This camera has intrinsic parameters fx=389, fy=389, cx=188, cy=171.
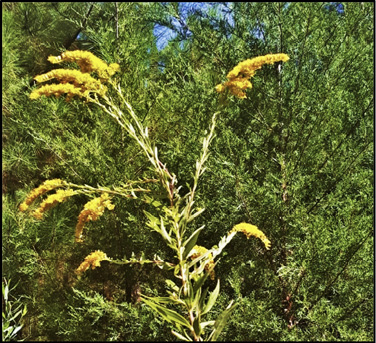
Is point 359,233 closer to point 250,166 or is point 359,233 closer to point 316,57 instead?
point 250,166

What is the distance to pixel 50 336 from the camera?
2.69 meters

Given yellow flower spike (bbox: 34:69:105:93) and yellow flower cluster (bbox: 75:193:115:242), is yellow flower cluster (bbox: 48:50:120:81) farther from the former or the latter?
yellow flower cluster (bbox: 75:193:115:242)

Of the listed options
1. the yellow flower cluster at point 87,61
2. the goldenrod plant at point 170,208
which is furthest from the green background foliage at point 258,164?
the yellow flower cluster at point 87,61

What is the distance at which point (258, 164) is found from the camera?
194cm

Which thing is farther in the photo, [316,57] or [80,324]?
[80,324]

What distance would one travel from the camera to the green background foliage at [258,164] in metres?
1.58

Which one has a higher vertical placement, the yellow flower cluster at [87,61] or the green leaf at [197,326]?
the yellow flower cluster at [87,61]

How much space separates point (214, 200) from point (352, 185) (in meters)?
0.63

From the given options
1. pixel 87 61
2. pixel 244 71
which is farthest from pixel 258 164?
pixel 87 61

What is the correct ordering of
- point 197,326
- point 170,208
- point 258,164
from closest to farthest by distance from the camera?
point 197,326 < point 170,208 < point 258,164

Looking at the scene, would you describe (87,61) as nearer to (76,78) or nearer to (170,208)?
(76,78)

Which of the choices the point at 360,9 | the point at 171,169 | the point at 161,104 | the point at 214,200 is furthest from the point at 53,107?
the point at 360,9

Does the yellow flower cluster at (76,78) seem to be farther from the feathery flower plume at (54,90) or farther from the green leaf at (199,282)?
the green leaf at (199,282)

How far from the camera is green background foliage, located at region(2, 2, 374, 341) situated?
158 cm
